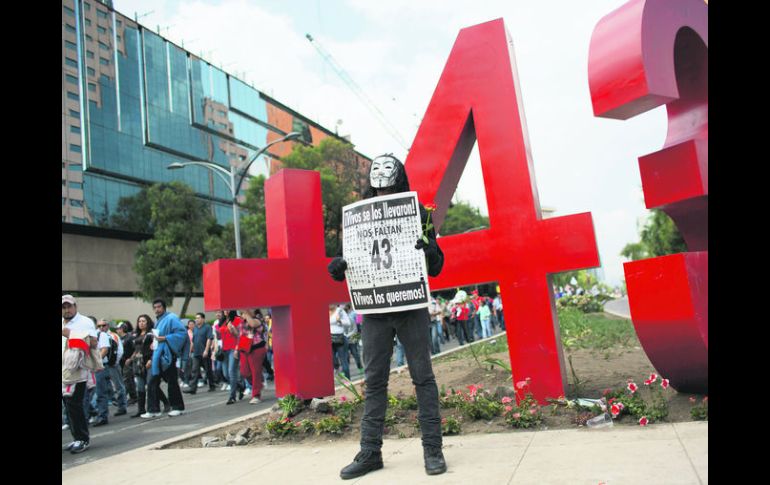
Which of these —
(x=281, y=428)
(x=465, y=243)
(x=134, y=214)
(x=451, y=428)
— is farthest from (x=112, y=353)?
(x=134, y=214)

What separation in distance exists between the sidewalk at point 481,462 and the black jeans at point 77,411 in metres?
1.65

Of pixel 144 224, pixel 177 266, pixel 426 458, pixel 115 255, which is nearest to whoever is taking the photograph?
pixel 426 458

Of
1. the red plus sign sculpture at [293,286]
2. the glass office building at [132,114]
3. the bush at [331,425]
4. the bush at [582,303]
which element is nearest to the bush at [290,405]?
the red plus sign sculpture at [293,286]

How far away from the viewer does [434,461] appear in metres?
3.80

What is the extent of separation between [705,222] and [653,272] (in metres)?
0.90

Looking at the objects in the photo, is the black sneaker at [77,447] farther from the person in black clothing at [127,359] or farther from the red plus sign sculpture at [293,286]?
the person in black clothing at [127,359]

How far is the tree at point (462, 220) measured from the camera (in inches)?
2354

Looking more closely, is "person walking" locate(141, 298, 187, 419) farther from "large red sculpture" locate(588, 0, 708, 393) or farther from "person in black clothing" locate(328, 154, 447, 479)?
"large red sculpture" locate(588, 0, 708, 393)

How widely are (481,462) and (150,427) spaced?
6.88 metres

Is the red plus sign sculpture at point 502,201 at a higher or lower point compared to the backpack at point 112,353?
higher

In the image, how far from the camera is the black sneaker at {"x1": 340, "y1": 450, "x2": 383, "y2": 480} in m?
3.89
